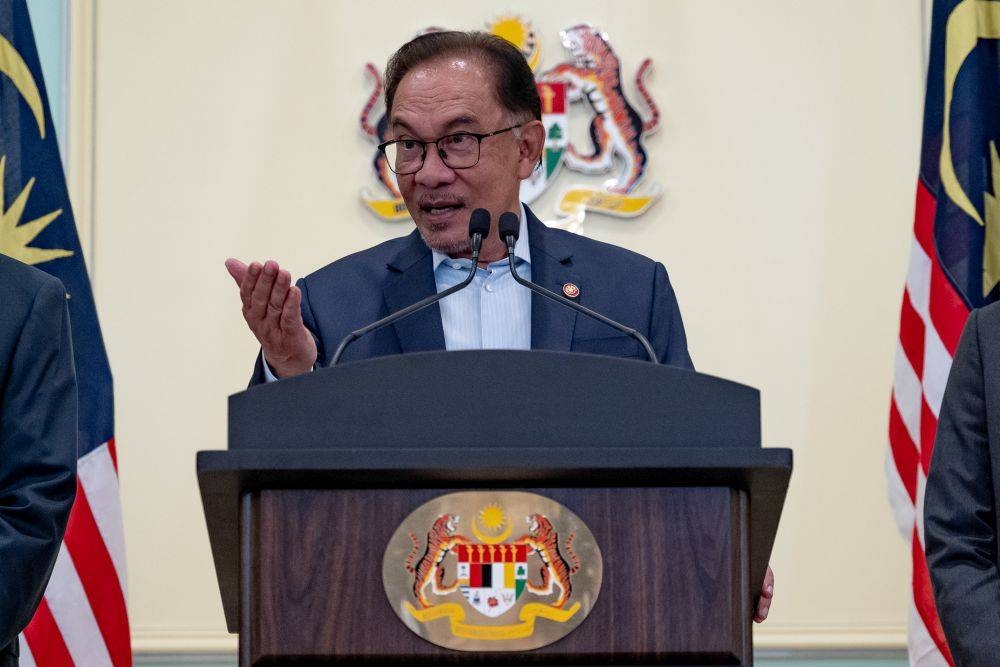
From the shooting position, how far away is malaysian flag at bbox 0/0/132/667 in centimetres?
319

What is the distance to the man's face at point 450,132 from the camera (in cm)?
235

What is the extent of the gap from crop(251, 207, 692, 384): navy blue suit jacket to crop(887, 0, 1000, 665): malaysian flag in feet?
4.17

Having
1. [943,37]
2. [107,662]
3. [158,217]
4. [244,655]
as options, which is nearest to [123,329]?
[158,217]

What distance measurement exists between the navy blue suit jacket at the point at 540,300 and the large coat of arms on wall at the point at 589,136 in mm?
1557

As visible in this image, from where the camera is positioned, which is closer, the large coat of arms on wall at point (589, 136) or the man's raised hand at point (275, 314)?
the man's raised hand at point (275, 314)

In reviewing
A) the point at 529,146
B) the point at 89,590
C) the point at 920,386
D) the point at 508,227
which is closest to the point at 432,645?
the point at 508,227

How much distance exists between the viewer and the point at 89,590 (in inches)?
126

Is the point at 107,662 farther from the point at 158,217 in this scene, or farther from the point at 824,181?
the point at 824,181

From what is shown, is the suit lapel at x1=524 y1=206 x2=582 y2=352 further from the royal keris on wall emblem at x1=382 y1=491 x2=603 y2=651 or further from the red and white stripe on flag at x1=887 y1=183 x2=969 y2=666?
the red and white stripe on flag at x1=887 y1=183 x2=969 y2=666

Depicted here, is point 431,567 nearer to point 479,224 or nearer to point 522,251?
point 479,224

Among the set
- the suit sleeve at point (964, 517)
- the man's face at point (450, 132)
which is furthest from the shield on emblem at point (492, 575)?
the man's face at point (450, 132)

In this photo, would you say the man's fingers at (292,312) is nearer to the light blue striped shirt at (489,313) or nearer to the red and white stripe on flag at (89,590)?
the light blue striped shirt at (489,313)

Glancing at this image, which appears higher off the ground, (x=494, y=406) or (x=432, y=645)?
(x=494, y=406)

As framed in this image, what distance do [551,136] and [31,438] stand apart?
2408mm
